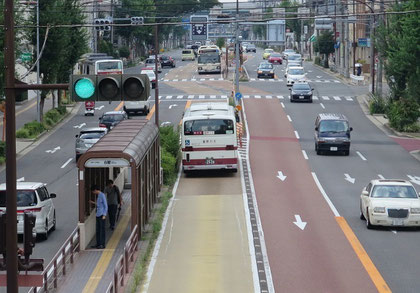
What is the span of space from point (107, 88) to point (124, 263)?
642 centimetres

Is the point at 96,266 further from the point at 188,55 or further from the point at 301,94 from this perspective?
the point at 188,55

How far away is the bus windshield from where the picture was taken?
39156 mm

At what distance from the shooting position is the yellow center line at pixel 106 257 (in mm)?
20281

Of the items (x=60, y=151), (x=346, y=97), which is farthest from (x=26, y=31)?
(x=346, y=97)

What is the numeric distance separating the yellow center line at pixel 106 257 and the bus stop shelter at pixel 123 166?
627 millimetres

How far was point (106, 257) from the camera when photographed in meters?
23.0

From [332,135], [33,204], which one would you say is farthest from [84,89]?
[332,135]

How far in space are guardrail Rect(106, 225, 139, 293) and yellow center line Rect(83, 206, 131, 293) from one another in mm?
619

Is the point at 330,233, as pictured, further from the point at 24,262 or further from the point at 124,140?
the point at 24,262

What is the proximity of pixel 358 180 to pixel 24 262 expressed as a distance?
1061 inches

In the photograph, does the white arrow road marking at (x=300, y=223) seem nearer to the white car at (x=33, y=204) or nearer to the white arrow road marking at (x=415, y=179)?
the white car at (x=33, y=204)

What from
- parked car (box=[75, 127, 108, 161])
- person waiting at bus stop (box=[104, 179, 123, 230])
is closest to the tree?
parked car (box=[75, 127, 108, 161])

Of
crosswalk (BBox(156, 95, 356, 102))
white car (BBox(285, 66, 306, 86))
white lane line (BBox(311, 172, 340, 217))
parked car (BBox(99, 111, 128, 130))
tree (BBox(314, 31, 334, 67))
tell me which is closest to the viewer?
white lane line (BBox(311, 172, 340, 217))

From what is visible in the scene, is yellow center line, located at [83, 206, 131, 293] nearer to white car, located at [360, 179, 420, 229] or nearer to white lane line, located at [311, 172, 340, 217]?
white lane line, located at [311, 172, 340, 217]
